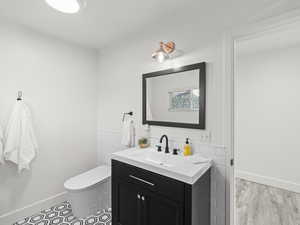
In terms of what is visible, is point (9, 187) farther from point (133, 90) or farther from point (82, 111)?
point (133, 90)

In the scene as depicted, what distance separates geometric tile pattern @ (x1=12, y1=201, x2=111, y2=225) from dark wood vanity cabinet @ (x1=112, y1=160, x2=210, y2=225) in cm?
38

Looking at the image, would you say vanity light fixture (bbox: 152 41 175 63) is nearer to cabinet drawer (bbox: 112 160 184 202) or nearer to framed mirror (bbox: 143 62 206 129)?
framed mirror (bbox: 143 62 206 129)

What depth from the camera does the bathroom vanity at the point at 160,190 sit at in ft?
3.68

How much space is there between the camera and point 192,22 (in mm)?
1583

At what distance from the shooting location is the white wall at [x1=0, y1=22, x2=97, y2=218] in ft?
5.74

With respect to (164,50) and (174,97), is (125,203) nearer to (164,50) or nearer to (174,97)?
(174,97)

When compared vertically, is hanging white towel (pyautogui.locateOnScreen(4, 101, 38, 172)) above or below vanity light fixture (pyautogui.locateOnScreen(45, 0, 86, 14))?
below

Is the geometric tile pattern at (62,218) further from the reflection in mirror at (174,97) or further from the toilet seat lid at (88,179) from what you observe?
the reflection in mirror at (174,97)

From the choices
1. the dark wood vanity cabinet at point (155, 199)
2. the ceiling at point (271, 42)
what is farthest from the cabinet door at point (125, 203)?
the ceiling at point (271, 42)

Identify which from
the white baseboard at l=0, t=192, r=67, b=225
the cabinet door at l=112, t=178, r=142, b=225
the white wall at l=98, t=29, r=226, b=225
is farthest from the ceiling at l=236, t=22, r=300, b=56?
the white baseboard at l=0, t=192, r=67, b=225

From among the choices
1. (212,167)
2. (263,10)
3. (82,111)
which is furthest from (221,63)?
(82,111)

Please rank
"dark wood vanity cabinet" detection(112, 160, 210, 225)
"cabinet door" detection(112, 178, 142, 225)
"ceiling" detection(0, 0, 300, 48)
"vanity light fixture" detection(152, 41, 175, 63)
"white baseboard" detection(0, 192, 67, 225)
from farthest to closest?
"white baseboard" detection(0, 192, 67, 225), "vanity light fixture" detection(152, 41, 175, 63), "cabinet door" detection(112, 178, 142, 225), "ceiling" detection(0, 0, 300, 48), "dark wood vanity cabinet" detection(112, 160, 210, 225)

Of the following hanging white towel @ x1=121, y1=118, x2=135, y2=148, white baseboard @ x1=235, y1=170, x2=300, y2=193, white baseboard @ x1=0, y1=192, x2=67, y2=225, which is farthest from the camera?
white baseboard @ x1=235, y1=170, x2=300, y2=193

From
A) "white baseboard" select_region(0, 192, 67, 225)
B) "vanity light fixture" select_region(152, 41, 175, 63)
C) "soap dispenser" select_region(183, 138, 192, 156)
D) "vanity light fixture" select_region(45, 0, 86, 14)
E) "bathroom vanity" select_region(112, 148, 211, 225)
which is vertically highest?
"vanity light fixture" select_region(45, 0, 86, 14)
